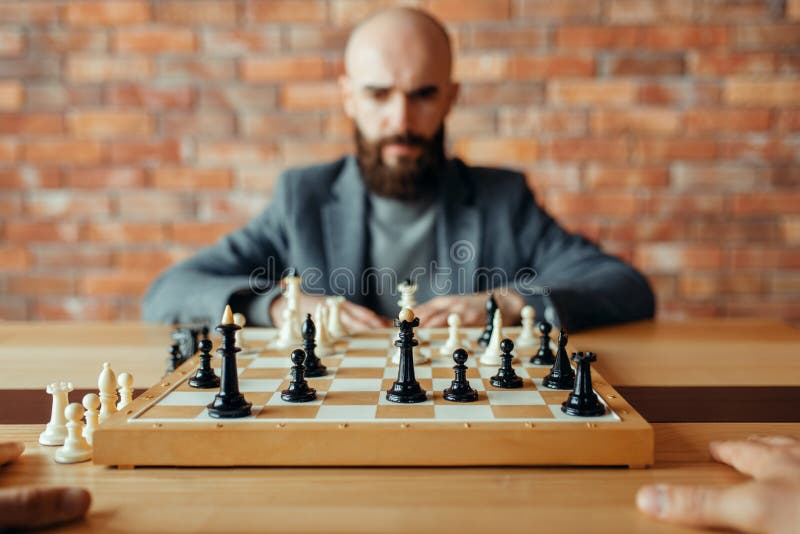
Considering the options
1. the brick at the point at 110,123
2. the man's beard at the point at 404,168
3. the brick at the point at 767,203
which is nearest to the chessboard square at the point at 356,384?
the man's beard at the point at 404,168

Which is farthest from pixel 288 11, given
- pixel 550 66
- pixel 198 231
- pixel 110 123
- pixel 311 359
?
pixel 311 359

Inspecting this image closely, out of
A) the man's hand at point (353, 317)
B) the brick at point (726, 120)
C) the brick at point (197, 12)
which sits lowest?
the man's hand at point (353, 317)

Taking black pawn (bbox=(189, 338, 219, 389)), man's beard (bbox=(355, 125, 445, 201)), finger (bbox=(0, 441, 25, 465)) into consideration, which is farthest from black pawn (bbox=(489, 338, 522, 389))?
man's beard (bbox=(355, 125, 445, 201))

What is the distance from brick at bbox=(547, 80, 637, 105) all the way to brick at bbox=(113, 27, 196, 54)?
1.63 metres

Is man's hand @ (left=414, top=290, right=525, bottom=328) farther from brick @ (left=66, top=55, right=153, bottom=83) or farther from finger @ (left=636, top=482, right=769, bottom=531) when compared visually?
brick @ (left=66, top=55, right=153, bottom=83)

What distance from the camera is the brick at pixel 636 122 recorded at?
9.77 ft

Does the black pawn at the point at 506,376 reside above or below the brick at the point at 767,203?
below

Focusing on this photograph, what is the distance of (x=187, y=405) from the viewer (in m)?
1.00

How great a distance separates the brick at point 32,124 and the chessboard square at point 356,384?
2556 millimetres

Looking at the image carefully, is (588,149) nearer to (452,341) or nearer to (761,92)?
(761,92)

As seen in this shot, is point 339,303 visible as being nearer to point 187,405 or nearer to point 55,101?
point 187,405

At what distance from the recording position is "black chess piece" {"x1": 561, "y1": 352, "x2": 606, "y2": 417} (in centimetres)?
95

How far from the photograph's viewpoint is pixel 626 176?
3012mm

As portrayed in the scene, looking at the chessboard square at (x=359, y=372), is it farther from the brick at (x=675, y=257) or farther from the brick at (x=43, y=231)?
the brick at (x=43, y=231)
